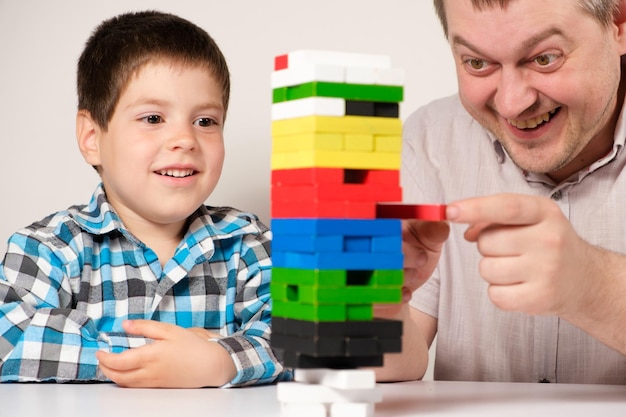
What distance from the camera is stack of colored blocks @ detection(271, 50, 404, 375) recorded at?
1.04 metres

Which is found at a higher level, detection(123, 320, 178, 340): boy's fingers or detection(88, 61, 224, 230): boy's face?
detection(88, 61, 224, 230): boy's face

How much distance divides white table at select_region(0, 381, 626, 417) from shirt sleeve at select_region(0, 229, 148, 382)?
0.03m

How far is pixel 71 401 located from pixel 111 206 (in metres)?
0.56

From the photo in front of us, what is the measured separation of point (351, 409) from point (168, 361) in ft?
1.37

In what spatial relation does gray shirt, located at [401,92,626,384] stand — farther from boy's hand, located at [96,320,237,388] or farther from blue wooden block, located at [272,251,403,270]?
blue wooden block, located at [272,251,403,270]

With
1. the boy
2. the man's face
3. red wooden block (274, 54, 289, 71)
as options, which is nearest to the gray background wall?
the boy

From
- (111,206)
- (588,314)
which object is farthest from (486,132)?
(111,206)

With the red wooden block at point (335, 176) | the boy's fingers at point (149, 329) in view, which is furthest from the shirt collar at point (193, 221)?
the red wooden block at point (335, 176)

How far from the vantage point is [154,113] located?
5.62ft

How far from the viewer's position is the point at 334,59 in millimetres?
1075

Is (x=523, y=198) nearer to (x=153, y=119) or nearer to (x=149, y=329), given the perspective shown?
(x=149, y=329)

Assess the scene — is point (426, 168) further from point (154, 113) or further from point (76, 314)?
point (76, 314)

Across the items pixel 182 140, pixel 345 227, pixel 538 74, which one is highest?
pixel 538 74

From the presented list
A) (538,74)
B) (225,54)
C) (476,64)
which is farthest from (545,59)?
(225,54)
